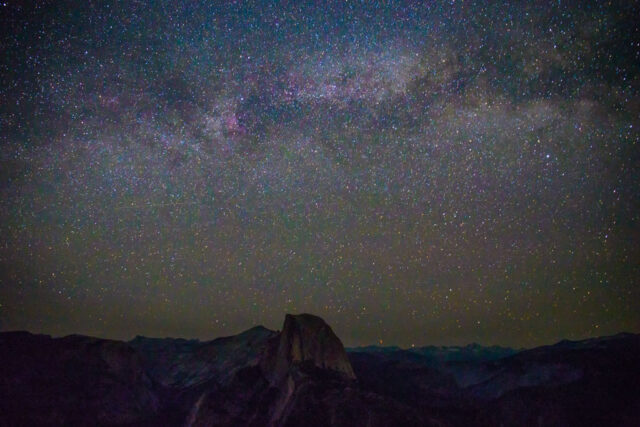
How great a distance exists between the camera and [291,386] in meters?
45.3

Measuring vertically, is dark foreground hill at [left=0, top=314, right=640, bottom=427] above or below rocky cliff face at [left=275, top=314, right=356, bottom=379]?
below

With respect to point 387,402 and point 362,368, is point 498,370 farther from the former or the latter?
point 387,402

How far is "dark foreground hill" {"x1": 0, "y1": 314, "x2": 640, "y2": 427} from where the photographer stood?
4456cm

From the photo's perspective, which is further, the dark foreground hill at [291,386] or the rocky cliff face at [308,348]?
the rocky cliff face at [308,348]

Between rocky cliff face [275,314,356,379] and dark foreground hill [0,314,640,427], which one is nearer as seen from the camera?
dark foreground hill [0,314,640,427]

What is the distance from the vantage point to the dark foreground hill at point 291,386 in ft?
146

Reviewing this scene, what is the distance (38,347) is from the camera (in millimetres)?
73562

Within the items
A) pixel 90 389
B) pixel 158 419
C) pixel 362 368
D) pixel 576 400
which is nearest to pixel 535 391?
pixel 576 400

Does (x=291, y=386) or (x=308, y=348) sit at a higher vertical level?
(x=308, y=348)

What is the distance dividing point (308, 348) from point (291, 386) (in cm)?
807

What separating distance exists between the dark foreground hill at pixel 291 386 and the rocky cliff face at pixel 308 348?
174 millimetres

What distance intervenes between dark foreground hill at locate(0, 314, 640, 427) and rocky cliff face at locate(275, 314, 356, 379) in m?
0.17

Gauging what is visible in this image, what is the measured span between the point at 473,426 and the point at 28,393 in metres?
75.0

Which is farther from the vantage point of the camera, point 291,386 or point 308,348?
point 308,348
